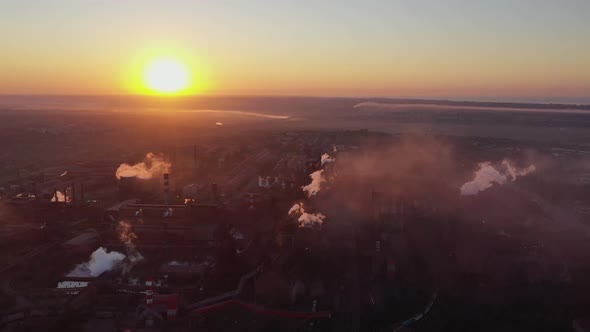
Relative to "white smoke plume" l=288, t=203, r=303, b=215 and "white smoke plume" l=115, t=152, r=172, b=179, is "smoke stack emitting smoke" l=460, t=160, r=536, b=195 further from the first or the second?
"white smoke plume" l=115, t=152, r=172, b=179

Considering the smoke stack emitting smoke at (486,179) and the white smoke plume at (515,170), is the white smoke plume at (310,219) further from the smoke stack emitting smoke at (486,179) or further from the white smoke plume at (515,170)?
the white smoke plume at (515,170)

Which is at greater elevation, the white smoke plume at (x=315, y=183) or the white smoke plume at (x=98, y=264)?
the white smoke plume at (x=315, y=183)

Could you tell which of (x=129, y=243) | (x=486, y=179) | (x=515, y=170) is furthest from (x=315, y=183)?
(x=515, y=170)

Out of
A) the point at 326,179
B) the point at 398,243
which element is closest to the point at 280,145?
the point at 326,179

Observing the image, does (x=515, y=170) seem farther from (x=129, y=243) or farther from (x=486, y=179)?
(x=129, y=243)

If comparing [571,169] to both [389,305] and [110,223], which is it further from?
[110,223]

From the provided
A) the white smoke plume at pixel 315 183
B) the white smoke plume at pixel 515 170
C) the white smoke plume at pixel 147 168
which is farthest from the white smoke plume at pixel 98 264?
the white smoke plume at pixel 515 170

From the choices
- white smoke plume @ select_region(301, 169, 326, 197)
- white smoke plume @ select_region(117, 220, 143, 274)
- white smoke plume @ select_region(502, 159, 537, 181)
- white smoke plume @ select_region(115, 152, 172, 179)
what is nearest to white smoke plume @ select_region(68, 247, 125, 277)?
white smoke plume @ select_region(117, 220, 143, 274)

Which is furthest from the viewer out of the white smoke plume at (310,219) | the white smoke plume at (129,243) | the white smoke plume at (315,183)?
the white smoke plume at (315,183)
